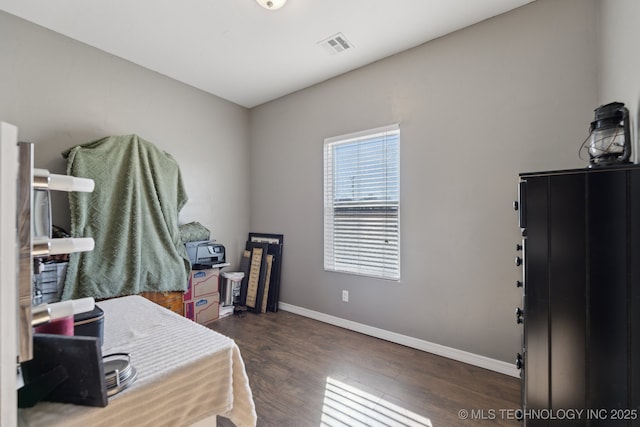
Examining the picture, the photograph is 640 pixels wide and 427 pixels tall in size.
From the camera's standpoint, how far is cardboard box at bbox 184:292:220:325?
299 cm

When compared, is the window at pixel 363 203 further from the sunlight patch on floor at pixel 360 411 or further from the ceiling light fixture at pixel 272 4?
the ceiling light fixture at pixel 272 4

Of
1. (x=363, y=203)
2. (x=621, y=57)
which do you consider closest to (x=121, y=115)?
(x=363, y=203)

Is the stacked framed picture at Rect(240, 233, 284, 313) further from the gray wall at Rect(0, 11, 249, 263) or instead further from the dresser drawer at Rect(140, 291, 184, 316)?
the dresser drawer at Rect(140, 291, 184, 316)

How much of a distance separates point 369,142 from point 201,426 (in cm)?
262

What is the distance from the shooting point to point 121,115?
9.05 ft

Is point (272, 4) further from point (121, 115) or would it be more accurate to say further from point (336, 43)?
point (121, 115)

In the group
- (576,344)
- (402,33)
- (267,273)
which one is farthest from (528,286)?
(267,273)

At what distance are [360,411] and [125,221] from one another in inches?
99.7

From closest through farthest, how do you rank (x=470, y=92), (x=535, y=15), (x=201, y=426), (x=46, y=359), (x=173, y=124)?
(x=46, y=359)
(x=201, y=426)
(x=535, y=15)
(x=470, y=92)
(x=173, y=124)

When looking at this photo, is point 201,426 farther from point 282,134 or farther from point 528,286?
point 282,134

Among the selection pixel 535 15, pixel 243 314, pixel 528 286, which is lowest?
pixel 243 314

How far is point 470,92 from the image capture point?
2273mm

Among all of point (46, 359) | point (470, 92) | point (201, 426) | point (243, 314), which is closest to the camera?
point (46, 359)

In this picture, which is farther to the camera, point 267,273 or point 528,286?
point 267,273
